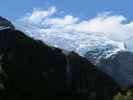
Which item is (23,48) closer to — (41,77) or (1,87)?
(41,77)

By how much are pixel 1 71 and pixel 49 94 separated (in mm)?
20878

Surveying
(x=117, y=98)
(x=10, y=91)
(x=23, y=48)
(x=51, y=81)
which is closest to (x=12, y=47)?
(x=23, y=48)

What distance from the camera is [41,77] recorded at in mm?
174500

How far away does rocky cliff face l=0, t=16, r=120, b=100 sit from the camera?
157 m

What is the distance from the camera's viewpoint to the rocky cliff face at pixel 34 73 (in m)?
157

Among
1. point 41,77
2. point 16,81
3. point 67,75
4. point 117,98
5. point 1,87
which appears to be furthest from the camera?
point 67,75

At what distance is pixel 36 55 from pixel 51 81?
1301cm

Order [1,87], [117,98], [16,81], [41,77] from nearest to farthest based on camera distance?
[117,98] → [1,87] → [16,81] → [41,77]

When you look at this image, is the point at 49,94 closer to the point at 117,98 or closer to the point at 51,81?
the point at 51,81

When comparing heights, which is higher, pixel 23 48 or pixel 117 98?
pixel 23 48

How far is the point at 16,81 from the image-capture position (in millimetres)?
159750

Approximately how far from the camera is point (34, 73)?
565ft

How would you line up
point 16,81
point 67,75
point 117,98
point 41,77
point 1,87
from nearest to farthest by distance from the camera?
point 117,98
point 1,87
point 16,81
point 41,77
point 67,75

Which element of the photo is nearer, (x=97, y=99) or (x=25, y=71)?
(x=25, y=71)
